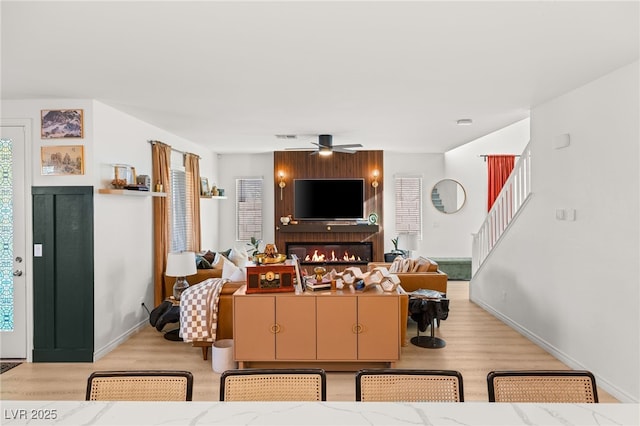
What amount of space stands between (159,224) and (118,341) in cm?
156

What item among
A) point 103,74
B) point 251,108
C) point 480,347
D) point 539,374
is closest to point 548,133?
point 480,347

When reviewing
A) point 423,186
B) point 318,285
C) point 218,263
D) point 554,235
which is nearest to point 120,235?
point 218,263

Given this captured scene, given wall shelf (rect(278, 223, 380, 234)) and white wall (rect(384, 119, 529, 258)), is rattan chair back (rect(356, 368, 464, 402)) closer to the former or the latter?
wall shelf (rect(278, 223, 380, 234))

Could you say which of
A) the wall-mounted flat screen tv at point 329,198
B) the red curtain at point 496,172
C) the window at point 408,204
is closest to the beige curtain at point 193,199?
the wall-mounted flat screen tv at point 329,198

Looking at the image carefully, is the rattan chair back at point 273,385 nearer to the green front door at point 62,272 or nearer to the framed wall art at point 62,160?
the green front door at point 62,272

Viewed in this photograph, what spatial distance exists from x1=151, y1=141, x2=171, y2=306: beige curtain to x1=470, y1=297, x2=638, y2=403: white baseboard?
14.6ft

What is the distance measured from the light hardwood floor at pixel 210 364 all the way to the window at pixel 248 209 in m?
3.92

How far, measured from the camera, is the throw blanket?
4350mm

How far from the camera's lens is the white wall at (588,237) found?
3.41 metres

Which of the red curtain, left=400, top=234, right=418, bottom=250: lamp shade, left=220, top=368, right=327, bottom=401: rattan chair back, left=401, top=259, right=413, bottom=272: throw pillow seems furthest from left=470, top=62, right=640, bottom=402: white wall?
the red curtain

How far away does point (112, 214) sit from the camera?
4773 mm

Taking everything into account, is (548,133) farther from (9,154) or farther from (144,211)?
(9,154)

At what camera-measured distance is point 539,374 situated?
5.57 feet
